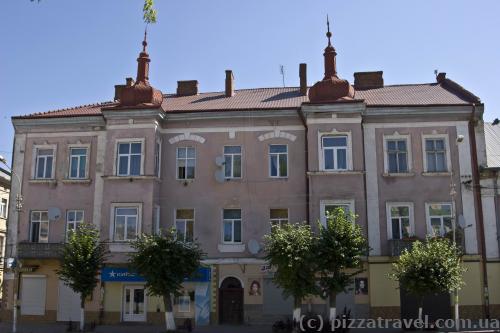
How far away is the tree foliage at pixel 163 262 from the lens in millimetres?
22375

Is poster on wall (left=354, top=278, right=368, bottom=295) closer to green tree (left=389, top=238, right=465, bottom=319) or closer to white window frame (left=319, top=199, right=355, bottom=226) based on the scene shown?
green tree (left=389, top=238, right=465, bottom=319)

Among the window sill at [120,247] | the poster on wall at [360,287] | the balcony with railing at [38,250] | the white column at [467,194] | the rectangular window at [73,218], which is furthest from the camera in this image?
the rectangular window at [73,218]

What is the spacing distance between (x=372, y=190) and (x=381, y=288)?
443 centimetres

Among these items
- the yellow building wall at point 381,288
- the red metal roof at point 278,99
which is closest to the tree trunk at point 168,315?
the yellow building wall at point 381,288

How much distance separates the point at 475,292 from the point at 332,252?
741 cm

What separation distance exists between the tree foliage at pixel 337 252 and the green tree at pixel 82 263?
9.76 m

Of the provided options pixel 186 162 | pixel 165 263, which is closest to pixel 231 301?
pixel 165 263

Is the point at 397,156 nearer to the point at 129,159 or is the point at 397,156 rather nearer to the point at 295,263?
the point at 295,263

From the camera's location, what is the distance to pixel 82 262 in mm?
23859

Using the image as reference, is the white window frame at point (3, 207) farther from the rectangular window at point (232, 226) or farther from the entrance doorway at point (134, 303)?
the rectangular window at point (232, 226)

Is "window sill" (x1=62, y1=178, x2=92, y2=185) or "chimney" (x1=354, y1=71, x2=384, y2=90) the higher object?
"chimney" (x1=354, y1=71, x2=384, y2=90)

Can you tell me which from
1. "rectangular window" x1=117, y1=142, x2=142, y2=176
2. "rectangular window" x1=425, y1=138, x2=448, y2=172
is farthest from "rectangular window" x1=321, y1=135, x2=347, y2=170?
"rectangular window" x1=117, y1=142, x2=142, y2=176

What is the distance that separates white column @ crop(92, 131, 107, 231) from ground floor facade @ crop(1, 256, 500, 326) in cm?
258

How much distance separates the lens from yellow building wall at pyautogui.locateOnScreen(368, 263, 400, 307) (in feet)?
80.2
